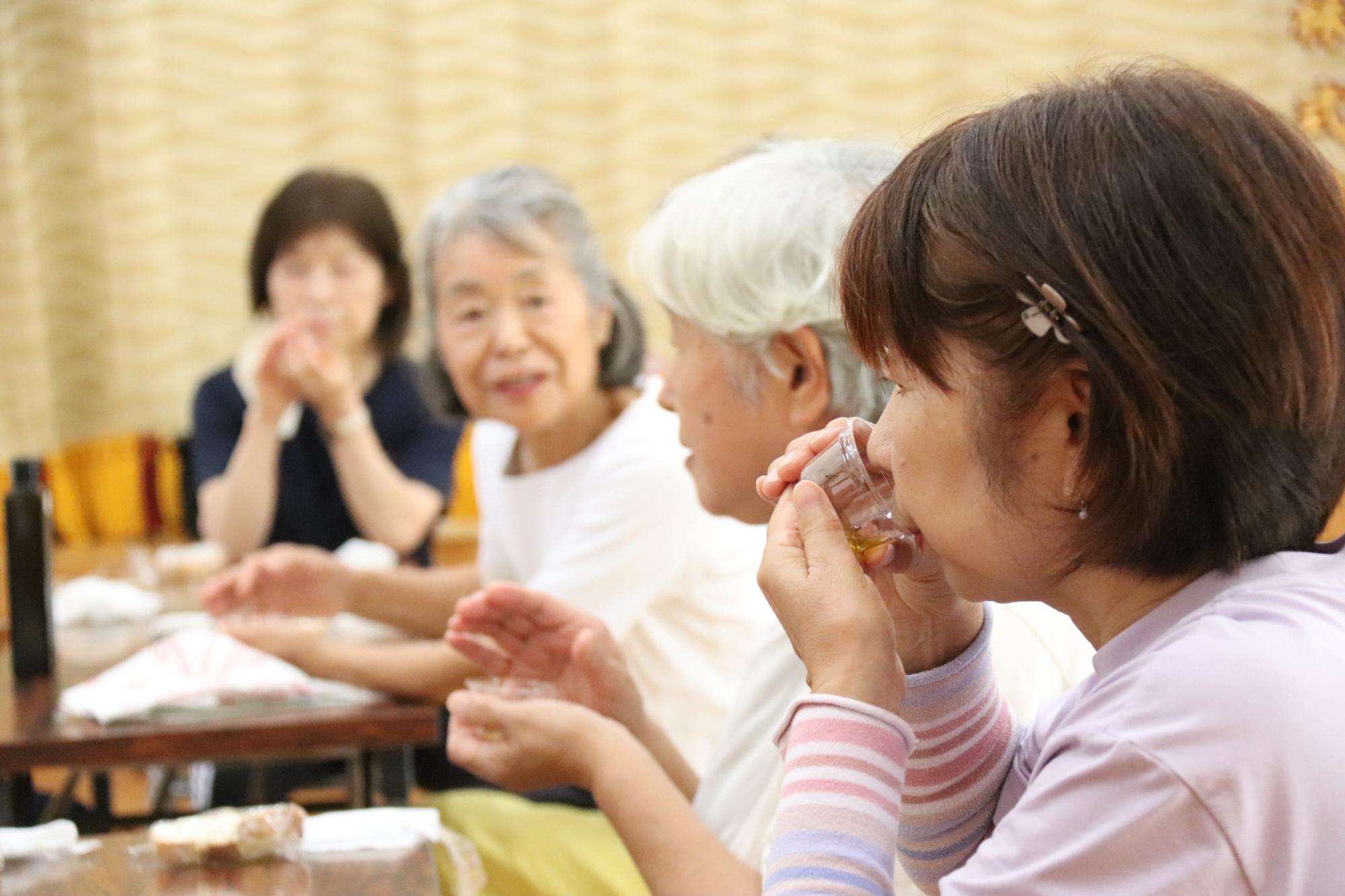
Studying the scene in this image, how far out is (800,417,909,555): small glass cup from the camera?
1.00 metres

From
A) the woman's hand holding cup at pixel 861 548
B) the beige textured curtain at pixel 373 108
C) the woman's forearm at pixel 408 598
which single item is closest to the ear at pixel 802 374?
the woman's hand holding cup at pixel 861 548

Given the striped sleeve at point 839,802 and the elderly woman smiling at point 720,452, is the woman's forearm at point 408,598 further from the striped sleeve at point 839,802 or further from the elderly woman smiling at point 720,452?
the striped sleeve at point 839,802

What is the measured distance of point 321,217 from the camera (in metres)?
3.38

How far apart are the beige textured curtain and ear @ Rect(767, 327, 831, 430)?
309cm

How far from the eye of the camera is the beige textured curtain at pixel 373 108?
14.9 ft

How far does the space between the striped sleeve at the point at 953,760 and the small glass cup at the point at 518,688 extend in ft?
1.93

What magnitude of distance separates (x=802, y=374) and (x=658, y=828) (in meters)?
0.49

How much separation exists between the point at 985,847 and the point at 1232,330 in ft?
1.05

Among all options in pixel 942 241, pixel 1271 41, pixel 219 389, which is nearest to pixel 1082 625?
pixel 942 241

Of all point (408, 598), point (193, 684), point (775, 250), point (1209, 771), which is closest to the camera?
point (1209, 771)

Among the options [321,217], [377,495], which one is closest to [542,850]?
[377,495]

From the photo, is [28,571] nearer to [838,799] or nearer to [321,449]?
[321,449]

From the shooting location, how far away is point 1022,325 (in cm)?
80

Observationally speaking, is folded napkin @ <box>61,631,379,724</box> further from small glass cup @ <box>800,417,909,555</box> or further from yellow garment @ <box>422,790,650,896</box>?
small glass cup @ <box>800,417,909,555</box>
